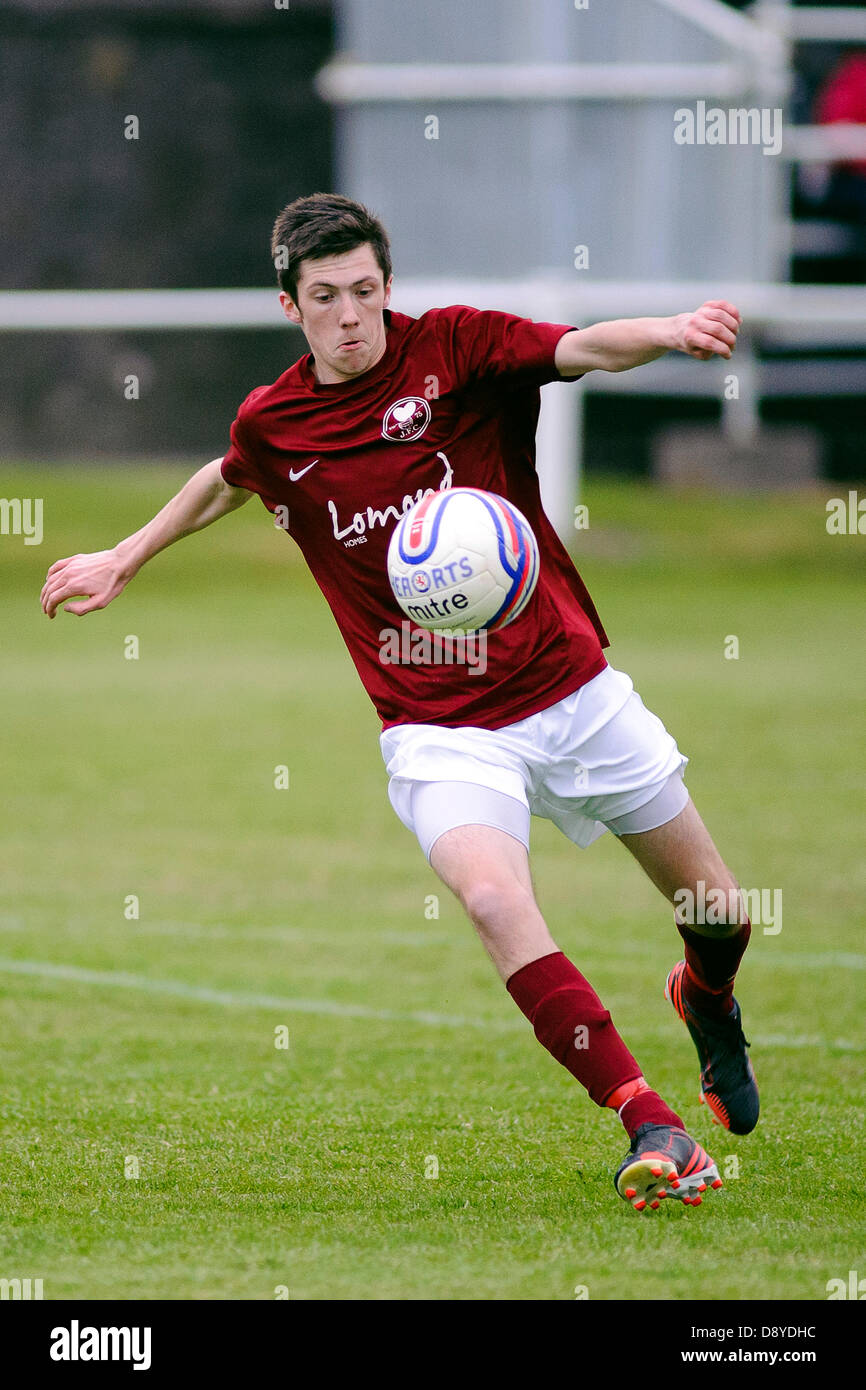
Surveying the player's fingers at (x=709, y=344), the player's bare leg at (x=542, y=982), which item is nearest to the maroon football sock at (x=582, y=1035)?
the player's bare leg at (x=542, y=982)

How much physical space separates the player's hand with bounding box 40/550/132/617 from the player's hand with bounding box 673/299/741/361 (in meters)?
1.72

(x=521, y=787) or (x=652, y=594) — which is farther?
(x=652, y=594)

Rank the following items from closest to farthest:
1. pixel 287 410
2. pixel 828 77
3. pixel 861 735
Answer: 1. pixel 287 410
2. pixel 861 735
3. pixel 828 77

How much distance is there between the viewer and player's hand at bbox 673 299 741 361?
448cm

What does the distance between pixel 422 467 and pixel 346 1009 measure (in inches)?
110

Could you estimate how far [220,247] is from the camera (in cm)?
2631

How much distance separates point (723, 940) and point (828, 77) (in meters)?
20.6

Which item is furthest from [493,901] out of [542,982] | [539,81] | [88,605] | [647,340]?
[539,81]

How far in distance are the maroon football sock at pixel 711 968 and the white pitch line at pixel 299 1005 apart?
1190 millimetres

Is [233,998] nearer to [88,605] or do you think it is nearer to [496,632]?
[88,605]

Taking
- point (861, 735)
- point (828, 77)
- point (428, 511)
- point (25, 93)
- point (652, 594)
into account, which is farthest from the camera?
point (25, 93)

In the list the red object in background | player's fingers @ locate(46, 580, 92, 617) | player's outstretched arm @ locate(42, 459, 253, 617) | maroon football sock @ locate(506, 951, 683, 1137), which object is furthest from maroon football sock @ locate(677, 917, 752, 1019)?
the red object in background

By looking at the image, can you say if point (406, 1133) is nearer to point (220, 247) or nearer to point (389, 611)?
point (389, 611)

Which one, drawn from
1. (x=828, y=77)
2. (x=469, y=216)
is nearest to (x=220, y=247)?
(x=469, y=216)
